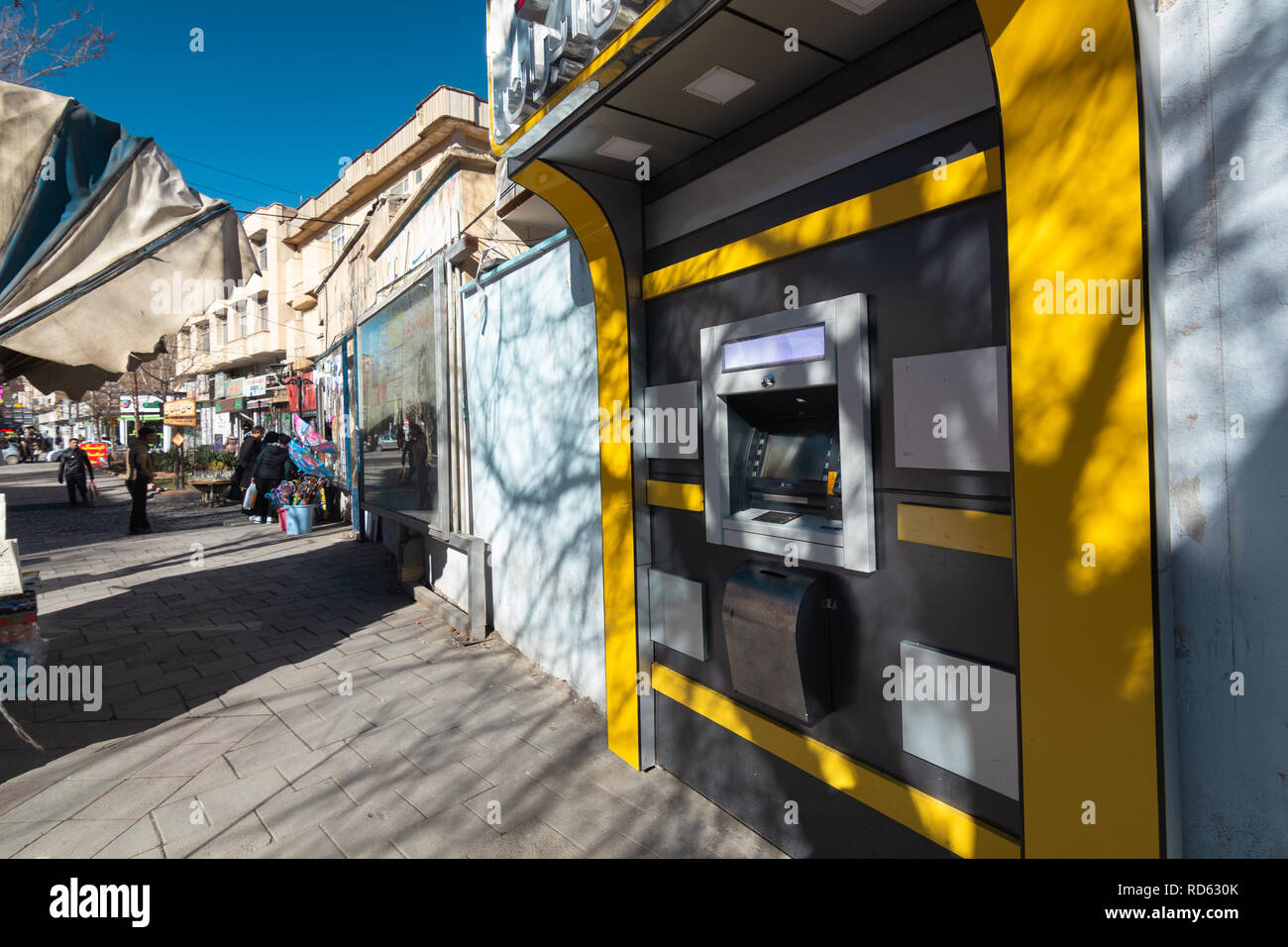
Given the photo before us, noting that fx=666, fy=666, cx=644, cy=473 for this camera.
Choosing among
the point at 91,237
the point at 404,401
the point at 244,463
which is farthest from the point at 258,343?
the point at 91,237

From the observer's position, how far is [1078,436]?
5.21 ft

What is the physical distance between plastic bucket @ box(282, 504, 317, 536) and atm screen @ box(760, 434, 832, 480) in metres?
10.8

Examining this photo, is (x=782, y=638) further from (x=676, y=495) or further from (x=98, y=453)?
(x=98, y=453)

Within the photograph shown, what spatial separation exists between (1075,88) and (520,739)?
366cm

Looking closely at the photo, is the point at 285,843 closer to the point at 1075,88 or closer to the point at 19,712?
the point at 19,712

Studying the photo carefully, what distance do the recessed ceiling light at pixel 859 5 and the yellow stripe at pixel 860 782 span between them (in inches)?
98.1

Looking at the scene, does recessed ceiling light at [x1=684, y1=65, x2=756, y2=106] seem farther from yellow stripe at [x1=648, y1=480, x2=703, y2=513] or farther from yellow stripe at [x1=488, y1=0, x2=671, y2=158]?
yellow stripe at [x1=648, y1=480, x2=703, y2=513]

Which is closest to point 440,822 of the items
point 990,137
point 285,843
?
point 285,843

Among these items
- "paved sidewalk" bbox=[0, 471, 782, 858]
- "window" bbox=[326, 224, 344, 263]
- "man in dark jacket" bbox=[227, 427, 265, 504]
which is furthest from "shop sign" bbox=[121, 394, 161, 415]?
"paved sidewalk" bbox=[0, 471, 782, 858]

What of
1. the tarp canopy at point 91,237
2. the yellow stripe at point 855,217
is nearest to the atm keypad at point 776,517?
the yellow stripe at point 855,217

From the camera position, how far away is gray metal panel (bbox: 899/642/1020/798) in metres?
1.95

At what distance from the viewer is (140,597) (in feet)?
23.5

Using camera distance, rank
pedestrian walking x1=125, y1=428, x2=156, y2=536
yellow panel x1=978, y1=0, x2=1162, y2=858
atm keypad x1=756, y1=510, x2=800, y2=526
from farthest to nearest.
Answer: pedestrian walking x1=125, y1=428, x2=156, y2=536 → atm keypad x1=756, y1=510, x2=800, y2=526 → yellow panel x1=978, y1=0, x2=1162, y2=858

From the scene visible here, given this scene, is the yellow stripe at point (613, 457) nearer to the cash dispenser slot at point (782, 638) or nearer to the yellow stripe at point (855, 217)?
the yellow stripe at point (855, 217)
